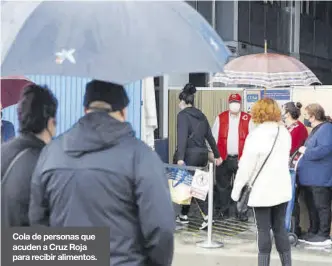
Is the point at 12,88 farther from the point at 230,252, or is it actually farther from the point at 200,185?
the point at 230,252

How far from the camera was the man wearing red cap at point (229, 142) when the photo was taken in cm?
901

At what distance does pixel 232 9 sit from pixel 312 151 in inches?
415

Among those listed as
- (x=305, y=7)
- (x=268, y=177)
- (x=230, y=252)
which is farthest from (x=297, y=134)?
(x=305, y=7)

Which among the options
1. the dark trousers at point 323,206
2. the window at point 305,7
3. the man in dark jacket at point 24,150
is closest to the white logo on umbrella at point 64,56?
the man in dark jacket at point 24,150

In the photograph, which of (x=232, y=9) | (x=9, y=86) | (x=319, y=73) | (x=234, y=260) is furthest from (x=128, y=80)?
(x=319, y=73)

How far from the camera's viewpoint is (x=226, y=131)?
29.8 feet

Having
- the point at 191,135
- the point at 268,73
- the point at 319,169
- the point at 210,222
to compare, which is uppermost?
the point at 268,73

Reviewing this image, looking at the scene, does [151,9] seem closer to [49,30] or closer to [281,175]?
[49,30]

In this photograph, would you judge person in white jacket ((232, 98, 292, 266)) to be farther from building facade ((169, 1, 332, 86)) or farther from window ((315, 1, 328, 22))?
window ((315, 1, 328, 22))

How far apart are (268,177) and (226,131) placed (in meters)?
3.43

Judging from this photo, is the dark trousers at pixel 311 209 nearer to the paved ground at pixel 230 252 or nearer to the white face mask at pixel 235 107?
the paved ground at pixel 230 252

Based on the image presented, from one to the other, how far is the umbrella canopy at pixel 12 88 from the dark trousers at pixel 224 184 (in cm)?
451

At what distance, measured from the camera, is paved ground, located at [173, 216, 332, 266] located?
6979 millimetres

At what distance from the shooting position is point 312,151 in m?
7.33
